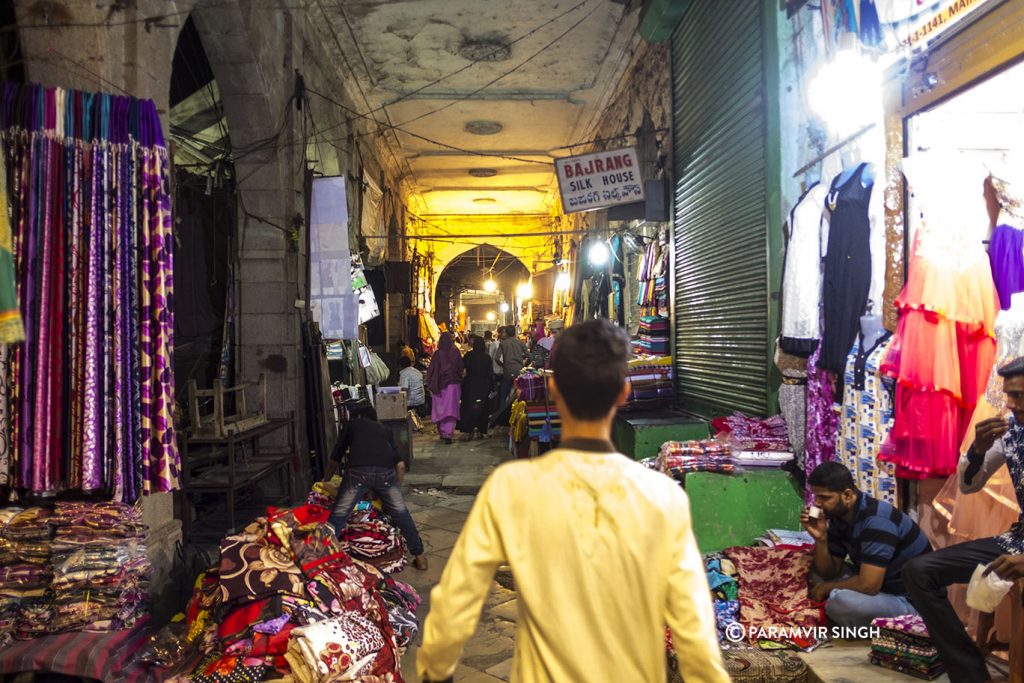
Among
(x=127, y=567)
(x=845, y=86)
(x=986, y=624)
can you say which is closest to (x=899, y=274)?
(x=845, y=86)

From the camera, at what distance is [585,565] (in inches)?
65.1

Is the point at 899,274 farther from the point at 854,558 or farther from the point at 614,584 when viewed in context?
the point at 614,584

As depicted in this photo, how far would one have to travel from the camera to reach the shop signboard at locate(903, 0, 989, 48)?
10.4 ft

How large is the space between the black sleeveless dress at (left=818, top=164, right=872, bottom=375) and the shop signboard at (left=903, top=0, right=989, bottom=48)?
0.76m

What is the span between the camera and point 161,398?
4.18 metres

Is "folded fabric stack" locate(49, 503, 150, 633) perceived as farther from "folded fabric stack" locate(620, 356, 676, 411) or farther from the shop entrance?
"folded fabric stack" locate(620, 356, 676, 411)

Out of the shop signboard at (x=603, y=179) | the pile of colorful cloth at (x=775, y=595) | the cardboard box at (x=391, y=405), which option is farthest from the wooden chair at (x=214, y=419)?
the shop signboard at (x=603, y=179)

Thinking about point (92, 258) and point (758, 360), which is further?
point (758, 360)

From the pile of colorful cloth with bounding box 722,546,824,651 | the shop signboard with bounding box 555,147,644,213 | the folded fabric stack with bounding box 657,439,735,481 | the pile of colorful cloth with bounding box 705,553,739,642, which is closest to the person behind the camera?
the pile of colorful cloth with bounding box 722,546,824,651

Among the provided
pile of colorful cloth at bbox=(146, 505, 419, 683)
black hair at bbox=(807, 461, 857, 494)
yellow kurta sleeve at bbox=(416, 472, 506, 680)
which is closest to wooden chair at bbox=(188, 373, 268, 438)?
pile of colorful cloth at bbox=(146, 505, 419, 683)

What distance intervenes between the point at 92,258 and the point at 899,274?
4746 mm

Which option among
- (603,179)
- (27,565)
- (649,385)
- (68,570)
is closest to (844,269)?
(649,385)

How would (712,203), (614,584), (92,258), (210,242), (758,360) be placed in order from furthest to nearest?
(210,242) → (712,203) → (758,360) → (92,258) → (614,584)

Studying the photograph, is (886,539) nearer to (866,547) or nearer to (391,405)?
(866,547)
